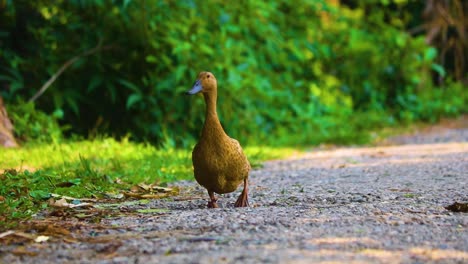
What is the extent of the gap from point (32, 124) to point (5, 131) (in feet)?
2.08

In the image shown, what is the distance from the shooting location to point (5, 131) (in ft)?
28.1

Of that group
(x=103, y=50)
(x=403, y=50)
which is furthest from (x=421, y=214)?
(x=403, y=50)

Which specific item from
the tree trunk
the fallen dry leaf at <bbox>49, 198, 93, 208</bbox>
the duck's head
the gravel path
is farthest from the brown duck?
the tree trunk

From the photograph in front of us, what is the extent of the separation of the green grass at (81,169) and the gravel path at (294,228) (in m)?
0.48

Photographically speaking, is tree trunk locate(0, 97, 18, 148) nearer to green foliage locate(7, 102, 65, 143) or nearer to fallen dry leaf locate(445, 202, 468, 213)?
green foliage locate(7, 102, 65, 143)

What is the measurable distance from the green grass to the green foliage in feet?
1.81

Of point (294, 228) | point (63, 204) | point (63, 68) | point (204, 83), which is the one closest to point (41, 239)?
point (63, 204)

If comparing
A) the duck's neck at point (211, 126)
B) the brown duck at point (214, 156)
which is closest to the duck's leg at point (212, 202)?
the brown duck at point (214, 156)

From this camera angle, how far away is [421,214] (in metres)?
4.60

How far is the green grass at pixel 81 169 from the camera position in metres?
5.16

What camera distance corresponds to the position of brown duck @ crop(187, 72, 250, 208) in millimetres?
4930

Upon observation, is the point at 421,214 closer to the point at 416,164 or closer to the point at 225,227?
the point at 225,227

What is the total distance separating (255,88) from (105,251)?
728 cm

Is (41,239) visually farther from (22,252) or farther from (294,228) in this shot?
(294,228)
